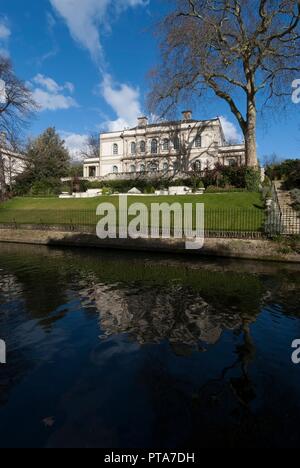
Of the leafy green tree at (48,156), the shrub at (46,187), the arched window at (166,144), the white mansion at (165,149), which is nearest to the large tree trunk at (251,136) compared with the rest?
the white mansion at (165,149)

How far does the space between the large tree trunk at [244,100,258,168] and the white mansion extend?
13606 mm

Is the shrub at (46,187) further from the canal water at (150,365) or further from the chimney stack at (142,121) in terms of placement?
the canal water at (150,365)

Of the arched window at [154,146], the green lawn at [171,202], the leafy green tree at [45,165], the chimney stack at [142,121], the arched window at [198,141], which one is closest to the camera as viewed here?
the green lawn at [171,202]

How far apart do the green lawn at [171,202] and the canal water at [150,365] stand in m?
8.22

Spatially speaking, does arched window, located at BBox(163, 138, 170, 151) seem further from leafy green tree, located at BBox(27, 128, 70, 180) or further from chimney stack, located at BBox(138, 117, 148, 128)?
leafy green tree, located at BBox(27, 128, 70, 180)

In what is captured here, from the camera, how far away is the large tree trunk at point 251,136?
27.4 metres

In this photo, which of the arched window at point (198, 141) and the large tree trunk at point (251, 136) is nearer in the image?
the large tree trunk at point (251, 136)

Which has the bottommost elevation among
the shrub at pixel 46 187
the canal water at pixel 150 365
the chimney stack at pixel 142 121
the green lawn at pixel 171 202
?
the canal water at pixel 150 365

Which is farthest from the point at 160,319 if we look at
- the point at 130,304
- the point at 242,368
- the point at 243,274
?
the point at 243,274

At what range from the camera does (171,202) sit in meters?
24.8

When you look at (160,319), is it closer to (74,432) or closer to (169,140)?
(74,432)

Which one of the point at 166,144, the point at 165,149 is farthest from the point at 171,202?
the point at 166,144

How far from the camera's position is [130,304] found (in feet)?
24.8

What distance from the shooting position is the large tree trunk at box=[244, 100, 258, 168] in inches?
1077
